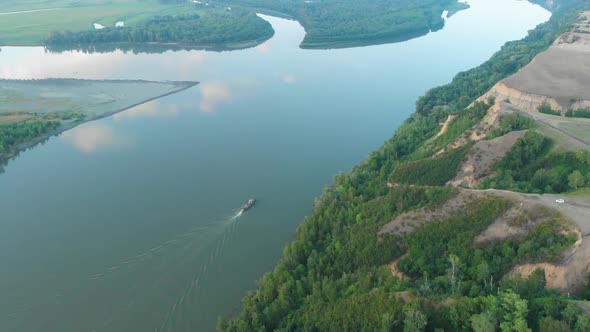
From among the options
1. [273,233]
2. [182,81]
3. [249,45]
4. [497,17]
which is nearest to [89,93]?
[182,81]

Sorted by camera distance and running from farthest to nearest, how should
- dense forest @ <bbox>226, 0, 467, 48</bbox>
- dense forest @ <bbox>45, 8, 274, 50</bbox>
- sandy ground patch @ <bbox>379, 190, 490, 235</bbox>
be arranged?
1. dense forest @ <bbox>226, 0, 467, 48</bbox>
2. dense forest @ <bbox>45, 8, 274, 50</bbox>
3. sandy ground patch @ <bbox>379, 190, 490, 235</bbox>

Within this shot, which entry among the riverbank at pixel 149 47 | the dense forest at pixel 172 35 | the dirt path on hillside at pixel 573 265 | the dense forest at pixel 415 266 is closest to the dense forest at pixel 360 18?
the dense forest at pixel 172 35

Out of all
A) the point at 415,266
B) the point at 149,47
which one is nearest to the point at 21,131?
the point at 415,266

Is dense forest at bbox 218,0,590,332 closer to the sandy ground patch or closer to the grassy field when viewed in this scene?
the sandy ground patch

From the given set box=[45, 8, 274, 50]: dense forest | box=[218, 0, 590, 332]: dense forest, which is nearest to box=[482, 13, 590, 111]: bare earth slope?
box=[218, 0, 590, 332]: dense forest

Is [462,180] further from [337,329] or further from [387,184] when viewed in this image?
[337,329]

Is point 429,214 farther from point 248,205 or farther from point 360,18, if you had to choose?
point 360,18
